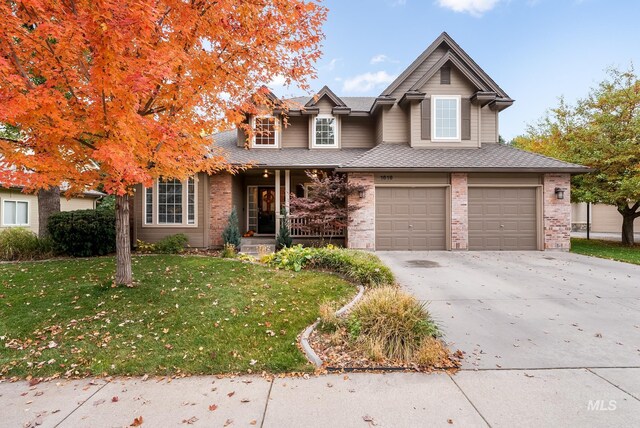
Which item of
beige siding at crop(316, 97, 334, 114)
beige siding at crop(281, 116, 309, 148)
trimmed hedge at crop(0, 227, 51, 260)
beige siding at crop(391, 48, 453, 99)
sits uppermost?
beige siding at crop(391, 48, 453, 99)

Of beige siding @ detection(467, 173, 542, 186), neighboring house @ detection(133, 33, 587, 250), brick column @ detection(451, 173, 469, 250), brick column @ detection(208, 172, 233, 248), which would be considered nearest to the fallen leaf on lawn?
neighboring house @ detection(133, 33, 587, 250)

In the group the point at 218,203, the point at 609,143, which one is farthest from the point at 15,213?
the point at 609,143

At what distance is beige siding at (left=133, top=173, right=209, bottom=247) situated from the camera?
11.3 metres

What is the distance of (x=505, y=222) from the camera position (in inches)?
442

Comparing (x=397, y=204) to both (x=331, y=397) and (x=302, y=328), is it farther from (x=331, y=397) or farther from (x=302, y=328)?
(x=331, y=397)

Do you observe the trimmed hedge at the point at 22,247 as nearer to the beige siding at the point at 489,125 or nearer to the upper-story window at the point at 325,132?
the upper-story window at the point at 325,132

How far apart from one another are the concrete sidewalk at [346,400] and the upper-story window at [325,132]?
11608 mm

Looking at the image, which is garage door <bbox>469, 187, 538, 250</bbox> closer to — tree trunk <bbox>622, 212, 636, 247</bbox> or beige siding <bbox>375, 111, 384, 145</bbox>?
beige siding <bbox>375, 111, 384, 145</bbox>

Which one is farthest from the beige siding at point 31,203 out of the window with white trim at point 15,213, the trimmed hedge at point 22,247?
the trimmed hedge at point 22,247

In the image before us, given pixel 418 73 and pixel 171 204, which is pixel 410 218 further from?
pixel 171 204

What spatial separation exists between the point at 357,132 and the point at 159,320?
11893 mm

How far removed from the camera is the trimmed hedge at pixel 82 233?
930 cm

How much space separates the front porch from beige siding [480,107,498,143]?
745cm

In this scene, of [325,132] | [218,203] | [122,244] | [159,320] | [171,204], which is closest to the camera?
[159,320]
